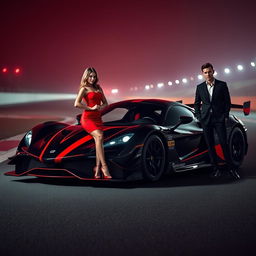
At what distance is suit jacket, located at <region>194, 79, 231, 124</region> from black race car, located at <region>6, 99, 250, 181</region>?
260 millimetres

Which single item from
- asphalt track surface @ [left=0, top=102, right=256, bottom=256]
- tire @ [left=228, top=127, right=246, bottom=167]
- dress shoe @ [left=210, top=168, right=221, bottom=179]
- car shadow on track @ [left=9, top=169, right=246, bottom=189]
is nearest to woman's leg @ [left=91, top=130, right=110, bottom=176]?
asphalt track surface @ [left=0, top=102, right=256, bottom=256]

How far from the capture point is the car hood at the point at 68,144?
7.60m

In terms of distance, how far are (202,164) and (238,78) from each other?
102 metres

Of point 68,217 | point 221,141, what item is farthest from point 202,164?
point 68,217

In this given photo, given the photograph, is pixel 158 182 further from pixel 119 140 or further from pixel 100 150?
pixel 100 150

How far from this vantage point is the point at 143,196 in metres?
7.00

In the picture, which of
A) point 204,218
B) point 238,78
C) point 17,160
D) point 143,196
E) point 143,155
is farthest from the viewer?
point 238,78

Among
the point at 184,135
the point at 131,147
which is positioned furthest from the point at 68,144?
the point at 184,135

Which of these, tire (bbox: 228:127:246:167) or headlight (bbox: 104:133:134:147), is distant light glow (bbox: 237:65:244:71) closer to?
tire (bbox: 228:127:246:167)

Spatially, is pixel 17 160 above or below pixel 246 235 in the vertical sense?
above

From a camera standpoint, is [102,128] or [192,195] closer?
[192,195]

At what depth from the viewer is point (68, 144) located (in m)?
7.72

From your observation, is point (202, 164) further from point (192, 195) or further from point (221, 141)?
point (192, 195)

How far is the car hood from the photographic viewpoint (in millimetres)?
7598
